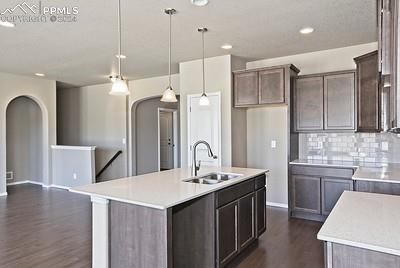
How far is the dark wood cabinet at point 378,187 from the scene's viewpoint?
3.04 metres

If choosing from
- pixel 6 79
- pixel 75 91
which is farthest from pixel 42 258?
pixel 75 91

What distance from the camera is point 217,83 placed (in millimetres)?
5070

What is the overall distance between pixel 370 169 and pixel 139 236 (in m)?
3.05

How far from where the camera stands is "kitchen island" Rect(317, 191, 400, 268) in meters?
1.26

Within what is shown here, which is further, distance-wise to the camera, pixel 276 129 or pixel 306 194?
pixel 276 129

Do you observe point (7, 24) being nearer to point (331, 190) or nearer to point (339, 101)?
point (339, 101)

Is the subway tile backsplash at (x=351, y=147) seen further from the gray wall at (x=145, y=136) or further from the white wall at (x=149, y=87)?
the gray wall at (x=145, y=136)

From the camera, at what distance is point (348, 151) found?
454cm

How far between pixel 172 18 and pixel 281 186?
3.34 m

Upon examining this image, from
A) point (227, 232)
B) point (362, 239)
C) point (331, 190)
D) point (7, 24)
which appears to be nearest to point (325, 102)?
point (331, 190)

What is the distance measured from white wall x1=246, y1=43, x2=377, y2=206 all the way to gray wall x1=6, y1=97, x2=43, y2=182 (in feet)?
17.8

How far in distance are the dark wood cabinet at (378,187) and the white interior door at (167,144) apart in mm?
7135

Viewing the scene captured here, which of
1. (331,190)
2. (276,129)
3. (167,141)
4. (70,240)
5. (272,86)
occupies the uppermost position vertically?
(272,86)

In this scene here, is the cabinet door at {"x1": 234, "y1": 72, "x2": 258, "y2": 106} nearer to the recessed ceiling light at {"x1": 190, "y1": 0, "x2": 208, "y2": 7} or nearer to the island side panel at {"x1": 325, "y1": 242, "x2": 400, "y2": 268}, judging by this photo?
the recessed ceiling light at {"x1": 190, "y1": 0, "x2": 208, "y2": 7}
